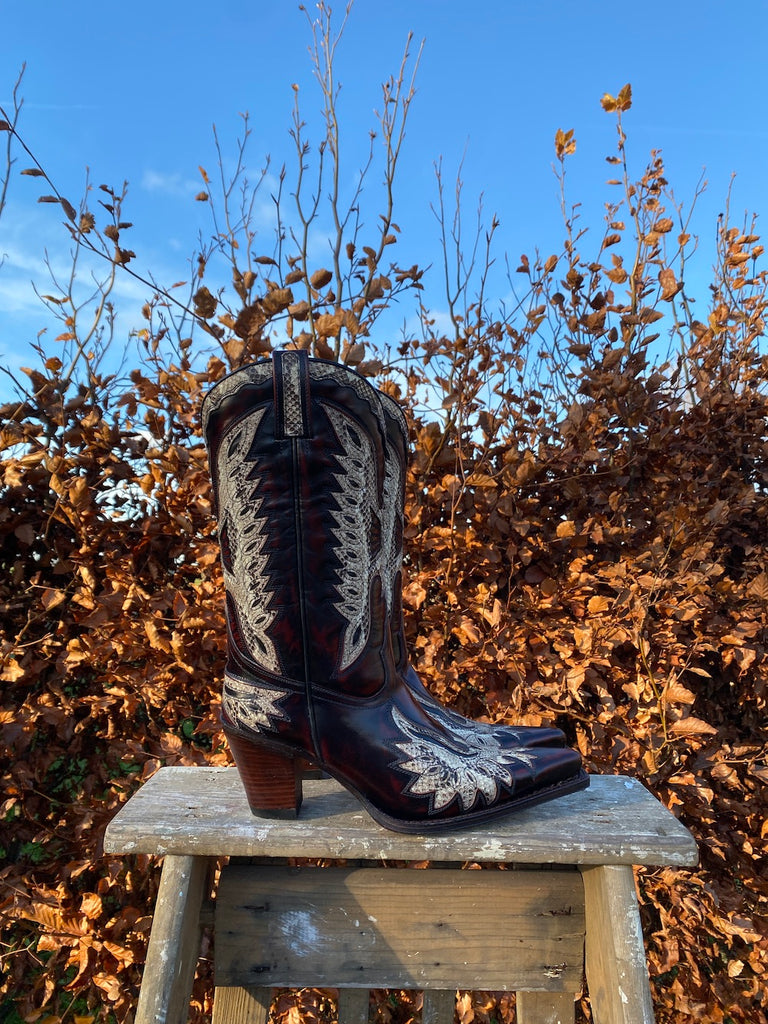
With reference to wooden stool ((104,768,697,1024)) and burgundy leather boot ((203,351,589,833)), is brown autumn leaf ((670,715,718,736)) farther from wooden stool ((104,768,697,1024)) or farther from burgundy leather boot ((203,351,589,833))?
burgundy leather boot ((203,351,589,833))

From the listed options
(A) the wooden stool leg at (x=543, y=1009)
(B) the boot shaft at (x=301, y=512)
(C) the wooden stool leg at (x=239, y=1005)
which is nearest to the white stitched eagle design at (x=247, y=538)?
(B) the boot shaft at (x=301, y=512)

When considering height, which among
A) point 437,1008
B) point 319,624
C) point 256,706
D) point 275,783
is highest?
point 319,624

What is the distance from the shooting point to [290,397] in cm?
96

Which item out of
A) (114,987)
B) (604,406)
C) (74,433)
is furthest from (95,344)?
(114,987)

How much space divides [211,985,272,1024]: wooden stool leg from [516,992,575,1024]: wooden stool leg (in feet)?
1.52

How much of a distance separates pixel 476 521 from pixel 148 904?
1.34 m

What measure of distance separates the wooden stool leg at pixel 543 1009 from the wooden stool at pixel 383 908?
11cm

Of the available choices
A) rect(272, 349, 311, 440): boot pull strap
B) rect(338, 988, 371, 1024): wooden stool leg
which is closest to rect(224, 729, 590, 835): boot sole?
rect(272, 349, 311, 440): boot pull strap

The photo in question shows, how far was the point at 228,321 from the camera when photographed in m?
1.51

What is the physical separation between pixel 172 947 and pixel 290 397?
81 cm

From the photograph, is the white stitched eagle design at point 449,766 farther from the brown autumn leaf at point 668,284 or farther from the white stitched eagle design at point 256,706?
the brown autumn leaf at point 668,284

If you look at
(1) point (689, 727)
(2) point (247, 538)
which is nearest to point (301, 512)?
(2) point (247, 538)

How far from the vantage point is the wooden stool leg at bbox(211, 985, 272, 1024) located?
3.72 feet

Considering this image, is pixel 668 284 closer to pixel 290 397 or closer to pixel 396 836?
pixel 290 397
